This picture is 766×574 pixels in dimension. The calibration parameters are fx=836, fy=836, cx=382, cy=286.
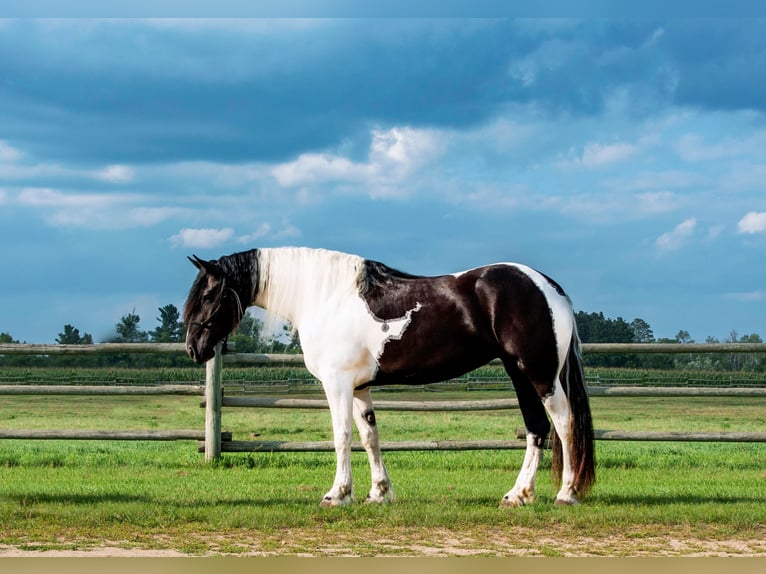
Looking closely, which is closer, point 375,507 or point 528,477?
point 375,507

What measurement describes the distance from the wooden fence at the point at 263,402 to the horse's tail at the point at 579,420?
10.2 feet

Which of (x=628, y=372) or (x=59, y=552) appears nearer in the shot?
(x=59, y=552)

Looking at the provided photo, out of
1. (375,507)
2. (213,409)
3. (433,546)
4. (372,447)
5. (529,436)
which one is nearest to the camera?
(433,546)

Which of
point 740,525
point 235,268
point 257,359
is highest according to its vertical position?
point 235,268

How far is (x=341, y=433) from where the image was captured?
21.5ft


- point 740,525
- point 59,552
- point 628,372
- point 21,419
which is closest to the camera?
point 59,552

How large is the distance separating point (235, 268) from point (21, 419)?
1609 centimetres

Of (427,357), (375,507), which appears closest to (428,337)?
(427,357)

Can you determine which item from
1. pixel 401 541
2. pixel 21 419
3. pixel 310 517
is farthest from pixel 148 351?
pixel 21 419

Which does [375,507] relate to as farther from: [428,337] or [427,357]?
[428,337]

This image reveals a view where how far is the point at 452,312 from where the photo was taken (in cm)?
646

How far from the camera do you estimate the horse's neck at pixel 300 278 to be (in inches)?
266

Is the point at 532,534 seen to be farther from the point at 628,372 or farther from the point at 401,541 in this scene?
the point at 628,372

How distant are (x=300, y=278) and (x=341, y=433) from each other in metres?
1.29
